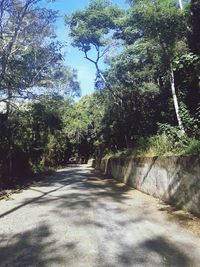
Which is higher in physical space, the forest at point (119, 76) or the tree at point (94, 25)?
the tree at point (94, 25)

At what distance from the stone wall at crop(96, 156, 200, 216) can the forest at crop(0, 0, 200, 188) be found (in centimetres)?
47

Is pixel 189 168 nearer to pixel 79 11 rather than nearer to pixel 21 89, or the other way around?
pixel 21 89

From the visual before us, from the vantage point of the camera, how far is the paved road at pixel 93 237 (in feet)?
19.4

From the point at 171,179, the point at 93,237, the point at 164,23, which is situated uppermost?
the point at 164,23

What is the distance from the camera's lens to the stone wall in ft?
29.7

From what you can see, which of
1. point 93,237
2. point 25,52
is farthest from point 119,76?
point 93,237

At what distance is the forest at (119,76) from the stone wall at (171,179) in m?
0.47

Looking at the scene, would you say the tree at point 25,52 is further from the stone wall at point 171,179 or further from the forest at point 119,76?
the stone wall at point 171,179

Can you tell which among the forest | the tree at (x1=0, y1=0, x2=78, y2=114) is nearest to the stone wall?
the forest

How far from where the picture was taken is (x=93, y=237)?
7.30 metres

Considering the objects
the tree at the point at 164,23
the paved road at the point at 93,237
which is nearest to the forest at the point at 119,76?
the tree at the point at 164,23

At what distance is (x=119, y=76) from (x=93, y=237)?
17.7m

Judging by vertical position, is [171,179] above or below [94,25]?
below

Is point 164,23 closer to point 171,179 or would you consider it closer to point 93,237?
point 171,179
